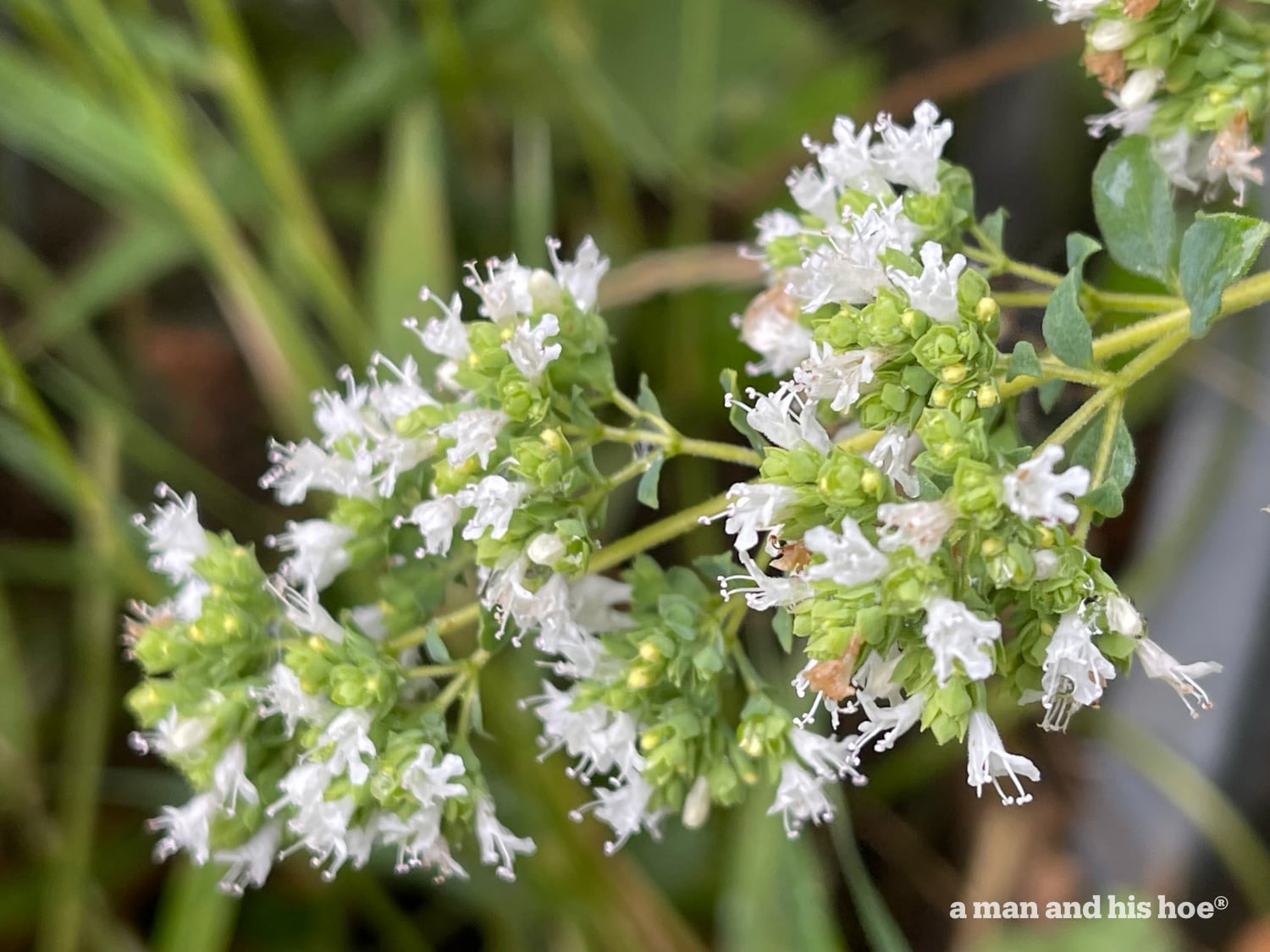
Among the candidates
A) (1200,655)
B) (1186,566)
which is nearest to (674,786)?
(1200,655)

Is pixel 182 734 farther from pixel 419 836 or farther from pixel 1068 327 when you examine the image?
pixel 1068 327

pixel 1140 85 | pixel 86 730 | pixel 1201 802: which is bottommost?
pixel 1201 802

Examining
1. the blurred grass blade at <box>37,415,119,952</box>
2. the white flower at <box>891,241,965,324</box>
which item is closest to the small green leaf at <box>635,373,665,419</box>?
the white flower at <box>891,241,965,324</box>

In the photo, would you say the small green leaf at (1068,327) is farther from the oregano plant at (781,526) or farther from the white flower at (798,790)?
the white flower at (798,790)

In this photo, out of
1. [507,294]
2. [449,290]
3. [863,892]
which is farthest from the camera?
[449,290]

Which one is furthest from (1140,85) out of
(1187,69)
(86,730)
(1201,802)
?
(86,730)

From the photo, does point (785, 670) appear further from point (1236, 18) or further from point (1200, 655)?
point (1236, 18)
